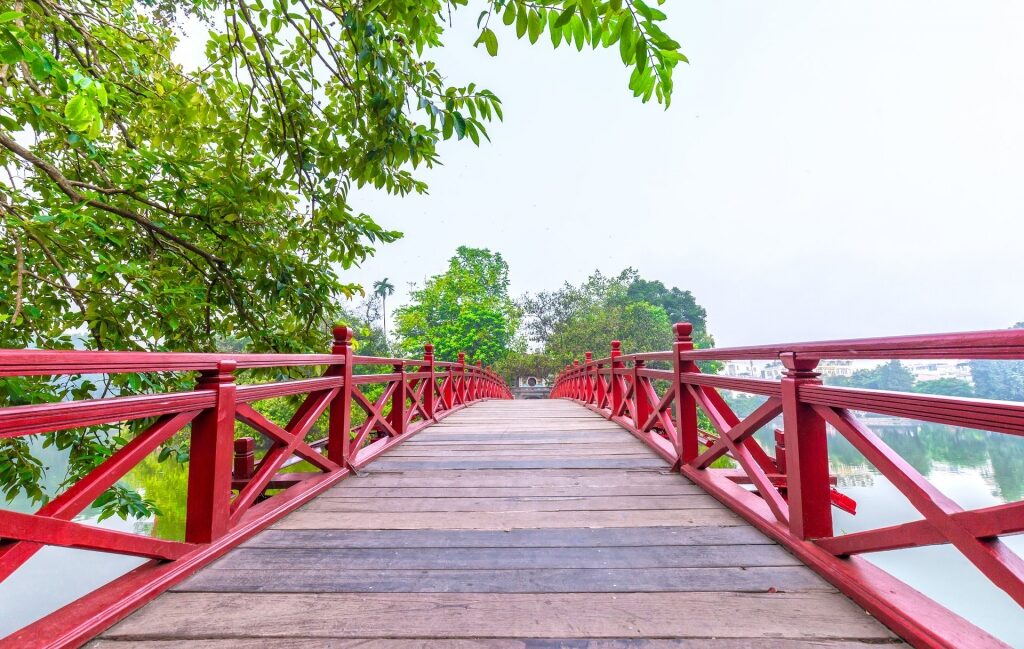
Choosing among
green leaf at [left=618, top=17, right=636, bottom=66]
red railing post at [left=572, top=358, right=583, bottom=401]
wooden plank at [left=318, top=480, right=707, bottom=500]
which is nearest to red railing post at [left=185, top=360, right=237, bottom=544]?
wooden plank at [left=318, top=480, right=707, bottom=500]

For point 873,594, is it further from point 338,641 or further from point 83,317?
point 83,317

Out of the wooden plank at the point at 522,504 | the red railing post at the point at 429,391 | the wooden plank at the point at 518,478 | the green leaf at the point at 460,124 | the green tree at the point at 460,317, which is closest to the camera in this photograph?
the green leaf at the point at 460,124

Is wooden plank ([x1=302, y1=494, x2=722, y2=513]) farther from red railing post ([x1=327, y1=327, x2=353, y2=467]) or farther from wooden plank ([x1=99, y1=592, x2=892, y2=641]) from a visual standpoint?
wooden plank ([x1=99, y1=592, x2=892, y2=641])

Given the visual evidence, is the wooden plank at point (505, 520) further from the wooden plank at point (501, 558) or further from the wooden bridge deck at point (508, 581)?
the wooden plank at point (501, 558)

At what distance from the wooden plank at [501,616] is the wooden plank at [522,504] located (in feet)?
2.66

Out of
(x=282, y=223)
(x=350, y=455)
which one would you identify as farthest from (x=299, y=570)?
(x=282, y=223)

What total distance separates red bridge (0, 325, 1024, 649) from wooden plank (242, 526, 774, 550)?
0.04 ft

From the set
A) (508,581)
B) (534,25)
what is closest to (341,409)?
(508,581)

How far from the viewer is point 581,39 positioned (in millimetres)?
1323

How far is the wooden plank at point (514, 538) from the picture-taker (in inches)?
72.9

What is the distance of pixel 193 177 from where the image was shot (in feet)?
9.52

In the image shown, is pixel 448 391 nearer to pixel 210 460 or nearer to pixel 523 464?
pixel 523 464

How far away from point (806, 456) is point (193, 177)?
4.10 m

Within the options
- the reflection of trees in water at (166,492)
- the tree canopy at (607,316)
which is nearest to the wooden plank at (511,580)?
the reflection of trees in water at (166,492)
